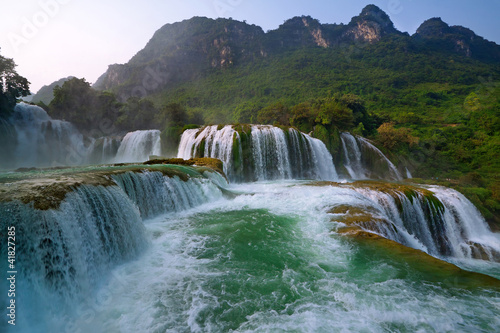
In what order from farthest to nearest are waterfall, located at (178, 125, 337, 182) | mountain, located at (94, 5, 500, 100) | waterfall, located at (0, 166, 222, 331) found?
mountain, located at (94, 5, 500, 100)
waterfall, located at (178, 125, 337, 182)
waterfall, located at (0, 166, 222, 331)

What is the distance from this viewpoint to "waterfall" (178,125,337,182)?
15.7m

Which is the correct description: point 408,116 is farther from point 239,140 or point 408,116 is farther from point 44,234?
point 44,234

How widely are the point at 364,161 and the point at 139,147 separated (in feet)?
70.3

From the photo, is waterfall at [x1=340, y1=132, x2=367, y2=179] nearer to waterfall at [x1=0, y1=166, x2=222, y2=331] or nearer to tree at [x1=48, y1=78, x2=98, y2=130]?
waterfall at [x1=0, y1=166, x2=222, y2=331]

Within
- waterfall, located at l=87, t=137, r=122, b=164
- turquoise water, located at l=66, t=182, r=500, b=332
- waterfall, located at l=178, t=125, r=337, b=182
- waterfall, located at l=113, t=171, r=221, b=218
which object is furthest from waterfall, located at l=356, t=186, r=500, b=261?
waterfall, located at l=87, t=137, r=122, b=164

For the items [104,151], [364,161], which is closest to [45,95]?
[104,151]

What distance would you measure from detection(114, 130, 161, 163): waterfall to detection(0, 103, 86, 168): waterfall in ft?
17.4

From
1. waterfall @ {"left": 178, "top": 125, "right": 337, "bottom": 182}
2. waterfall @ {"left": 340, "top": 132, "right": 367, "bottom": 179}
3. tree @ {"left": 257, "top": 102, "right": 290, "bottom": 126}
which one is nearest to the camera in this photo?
waterfall @ {"left": 178, "top": 125, "right": 337, "bottom": 182}

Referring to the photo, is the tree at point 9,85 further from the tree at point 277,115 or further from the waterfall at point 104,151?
the tree at point 277,115

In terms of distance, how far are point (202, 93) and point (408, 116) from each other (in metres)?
44.4

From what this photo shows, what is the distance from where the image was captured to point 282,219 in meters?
6.95

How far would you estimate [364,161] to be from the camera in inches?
765

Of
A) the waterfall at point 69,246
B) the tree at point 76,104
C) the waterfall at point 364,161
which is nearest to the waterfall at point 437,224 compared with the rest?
the waterfall at point 69,246

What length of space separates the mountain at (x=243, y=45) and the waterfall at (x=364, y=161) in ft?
185
